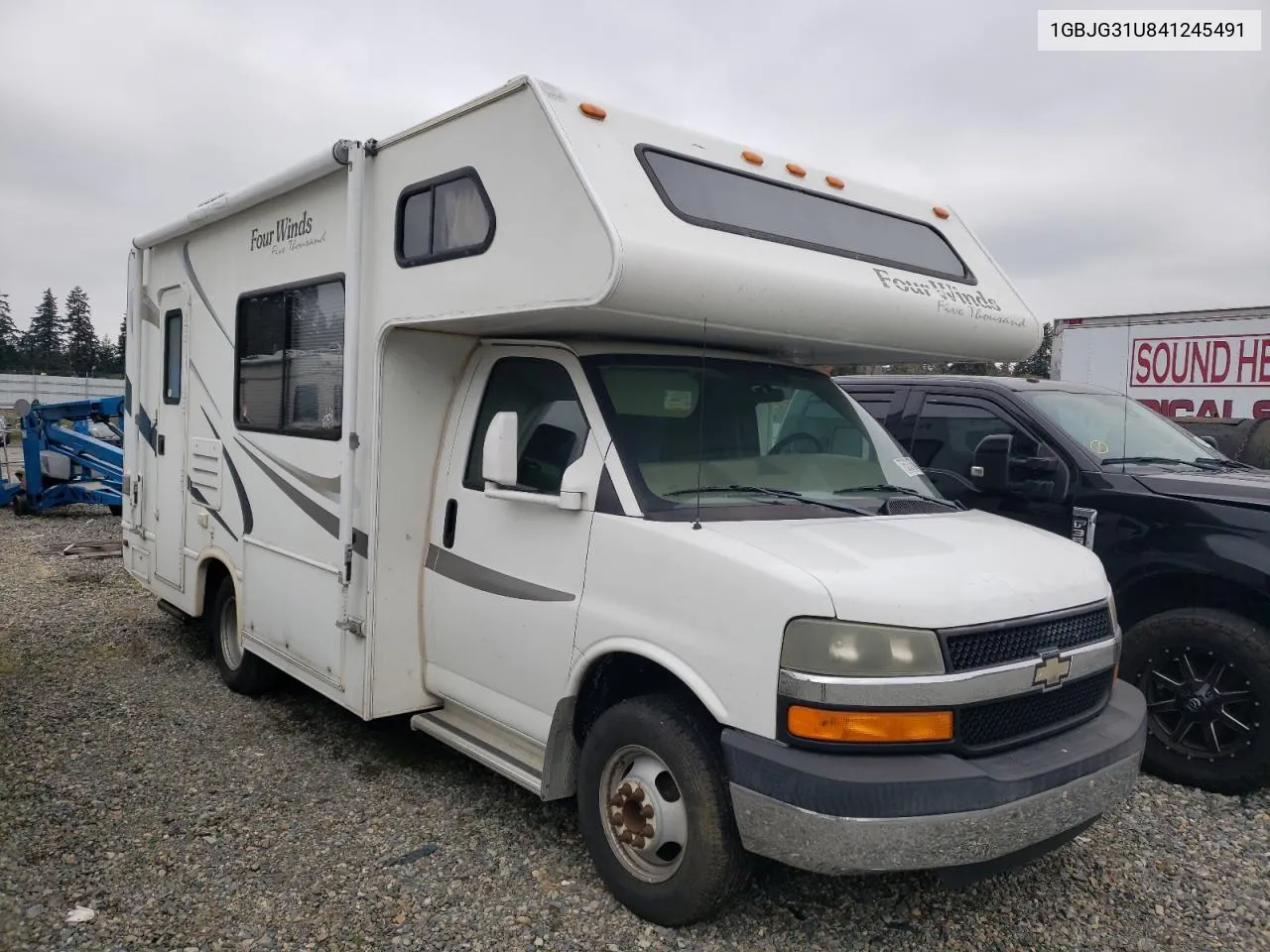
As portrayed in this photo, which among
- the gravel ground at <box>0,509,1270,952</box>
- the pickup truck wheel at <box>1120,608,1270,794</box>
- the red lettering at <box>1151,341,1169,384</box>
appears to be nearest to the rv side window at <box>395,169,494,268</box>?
the gravel ground at <box>0,509,1270,952</box>

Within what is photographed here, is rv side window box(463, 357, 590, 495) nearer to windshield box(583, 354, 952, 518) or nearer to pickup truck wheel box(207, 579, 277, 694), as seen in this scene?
windshield box(583, 354, 952, 518)

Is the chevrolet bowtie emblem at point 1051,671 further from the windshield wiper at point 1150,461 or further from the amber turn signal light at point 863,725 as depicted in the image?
the windshield wiper at point 1150,461

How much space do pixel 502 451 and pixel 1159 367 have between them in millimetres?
10266

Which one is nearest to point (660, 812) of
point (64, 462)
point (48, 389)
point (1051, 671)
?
point (1051, 671)

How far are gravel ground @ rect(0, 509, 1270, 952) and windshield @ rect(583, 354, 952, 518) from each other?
1468 millimetres

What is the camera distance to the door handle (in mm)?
4410

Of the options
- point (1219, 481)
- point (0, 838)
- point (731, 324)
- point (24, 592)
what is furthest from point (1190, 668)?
Result: point (24, 592)

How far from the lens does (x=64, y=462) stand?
13.4 m

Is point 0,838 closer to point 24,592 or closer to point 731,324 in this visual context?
point 731,324

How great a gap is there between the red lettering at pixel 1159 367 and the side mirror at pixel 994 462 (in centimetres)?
703

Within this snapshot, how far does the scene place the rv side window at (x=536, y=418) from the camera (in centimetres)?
392

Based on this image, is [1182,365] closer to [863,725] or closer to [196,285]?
[863,725]

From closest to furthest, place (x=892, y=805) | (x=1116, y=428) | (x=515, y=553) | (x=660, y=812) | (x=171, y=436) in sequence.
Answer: (x=892, y=805) < (x=660, y=812) < (x=515, y=553) < (x=1116, y=428) < (x=171, y=436)

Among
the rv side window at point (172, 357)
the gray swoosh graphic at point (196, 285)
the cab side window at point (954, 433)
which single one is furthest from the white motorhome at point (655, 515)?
the rv side window at point (172, 357)
